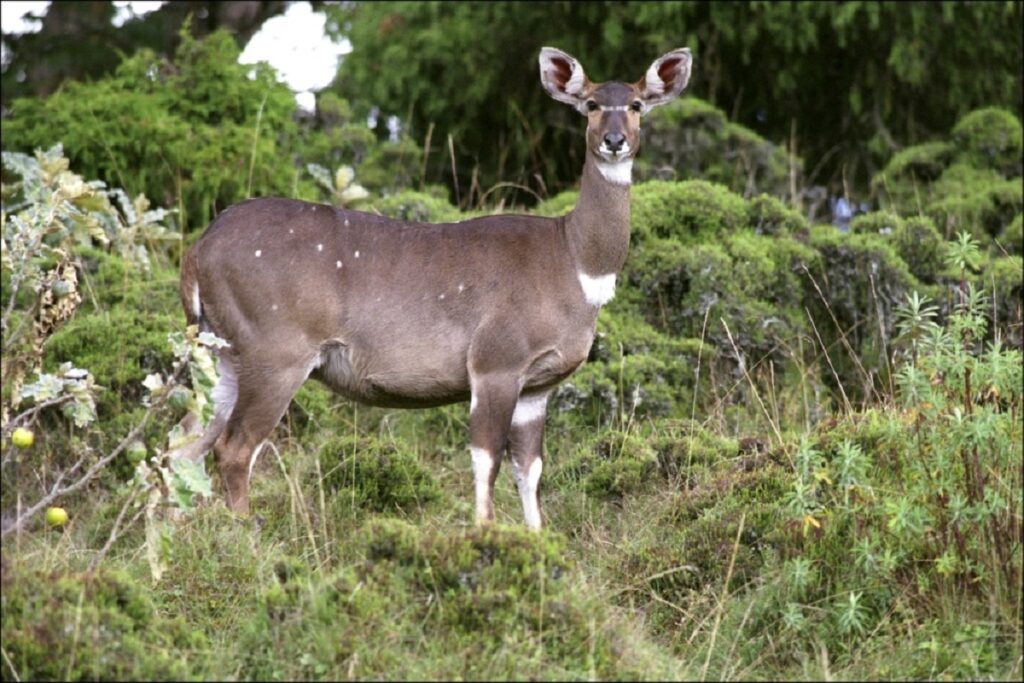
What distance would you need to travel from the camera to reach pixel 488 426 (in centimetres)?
797

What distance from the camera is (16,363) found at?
6891 mm

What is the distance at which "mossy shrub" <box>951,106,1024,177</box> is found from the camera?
14031mm

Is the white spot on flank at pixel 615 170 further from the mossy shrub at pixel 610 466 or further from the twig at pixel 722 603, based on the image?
the twig at pixel 722 603

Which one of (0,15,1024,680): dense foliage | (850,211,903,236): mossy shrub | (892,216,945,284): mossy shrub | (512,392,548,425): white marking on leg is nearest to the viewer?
(0,15,1024,680): dense foliage

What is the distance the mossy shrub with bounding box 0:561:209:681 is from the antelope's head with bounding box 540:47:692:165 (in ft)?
11.0

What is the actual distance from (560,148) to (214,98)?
427cm

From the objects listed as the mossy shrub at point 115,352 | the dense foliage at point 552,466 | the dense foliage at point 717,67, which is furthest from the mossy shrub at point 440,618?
the dense foliage at point 717,67

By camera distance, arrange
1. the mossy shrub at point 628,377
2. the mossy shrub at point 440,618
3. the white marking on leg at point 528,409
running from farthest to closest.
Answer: the mossy shrub at point 628,377 < the white marking on leg at point 528,409 < the mossy shrub at point 440,618

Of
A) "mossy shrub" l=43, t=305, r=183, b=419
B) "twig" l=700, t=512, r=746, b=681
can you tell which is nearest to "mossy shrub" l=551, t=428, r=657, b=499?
"twig" l=700, t=512, r=746, b=681

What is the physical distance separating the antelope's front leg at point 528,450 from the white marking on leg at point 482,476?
0.37 m

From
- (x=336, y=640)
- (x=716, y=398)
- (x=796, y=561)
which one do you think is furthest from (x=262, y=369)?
(x=716, y=398)

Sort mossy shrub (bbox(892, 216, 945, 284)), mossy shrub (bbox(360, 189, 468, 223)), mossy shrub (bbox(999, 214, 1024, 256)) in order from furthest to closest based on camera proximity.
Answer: mossy shrub (bbox(999, 214, 1024, 256)) → mossy shrub (bbox(892, 216, 945, 284)) → mossy shrub (bbox(360, 189, 468, 223))

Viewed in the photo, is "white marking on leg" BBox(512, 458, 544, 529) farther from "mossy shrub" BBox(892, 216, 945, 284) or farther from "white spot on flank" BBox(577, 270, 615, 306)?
"mossy shrub" BBox(892, 216, 945, 284)

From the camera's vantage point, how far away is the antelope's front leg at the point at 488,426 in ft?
26.2
